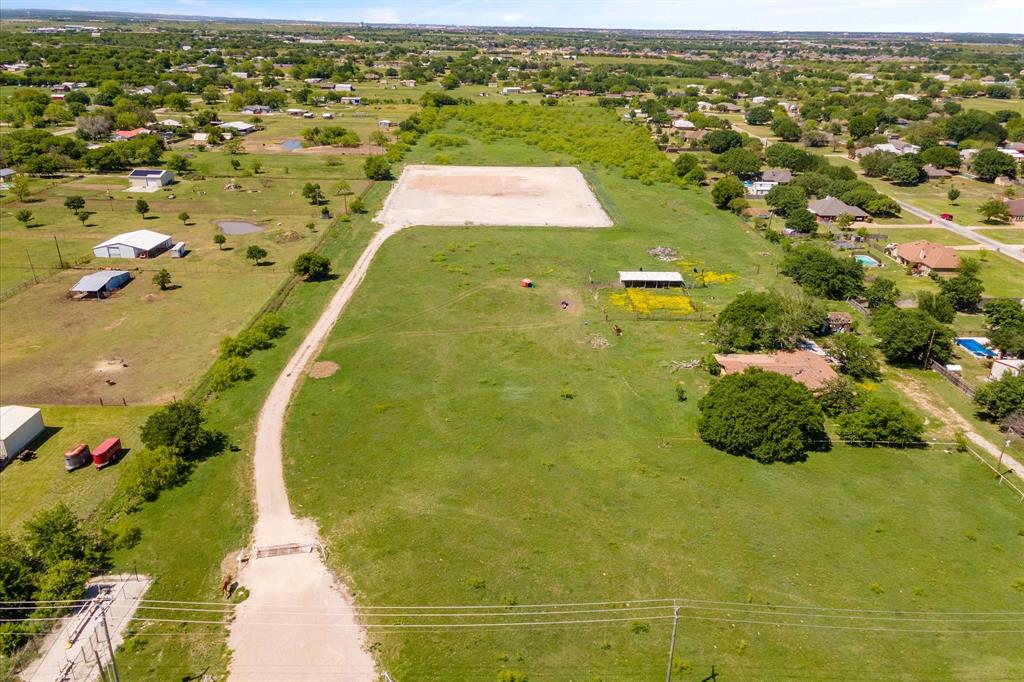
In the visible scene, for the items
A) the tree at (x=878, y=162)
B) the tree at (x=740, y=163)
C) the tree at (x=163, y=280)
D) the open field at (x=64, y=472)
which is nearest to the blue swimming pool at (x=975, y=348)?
the tree at (x=740, y=163)

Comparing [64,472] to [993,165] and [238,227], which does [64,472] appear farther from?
[993,165]

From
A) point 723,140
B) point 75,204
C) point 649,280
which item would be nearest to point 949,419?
point 649,280

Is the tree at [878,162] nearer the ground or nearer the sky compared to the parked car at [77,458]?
nearer the sky

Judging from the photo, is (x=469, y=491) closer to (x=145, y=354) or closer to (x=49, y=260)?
(x=145, y=354)

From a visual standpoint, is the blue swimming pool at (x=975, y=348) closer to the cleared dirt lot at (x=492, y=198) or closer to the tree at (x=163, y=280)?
the cleared dirt lot at (x=492, y=198)

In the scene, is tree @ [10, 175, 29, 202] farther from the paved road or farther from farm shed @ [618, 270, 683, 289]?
the paved road

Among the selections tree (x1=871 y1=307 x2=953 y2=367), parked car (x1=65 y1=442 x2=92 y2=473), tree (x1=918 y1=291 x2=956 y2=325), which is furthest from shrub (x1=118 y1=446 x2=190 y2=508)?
tree (x1=918 y1=291 x2=956 y2=325)

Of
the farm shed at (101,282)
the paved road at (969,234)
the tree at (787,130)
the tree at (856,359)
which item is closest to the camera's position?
the tree at (856,359)

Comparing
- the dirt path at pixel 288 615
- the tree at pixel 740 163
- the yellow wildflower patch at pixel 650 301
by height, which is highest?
the tree at pixel 740 163

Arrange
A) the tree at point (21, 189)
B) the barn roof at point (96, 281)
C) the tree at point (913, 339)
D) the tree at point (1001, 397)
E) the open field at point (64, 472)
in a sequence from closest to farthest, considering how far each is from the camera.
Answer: the open field at point (64, 472) < the tree at point (1001, 397) < the tree at point (913, 339) < the barn roof at point (96, 281) < the tree at point (21, 189)
